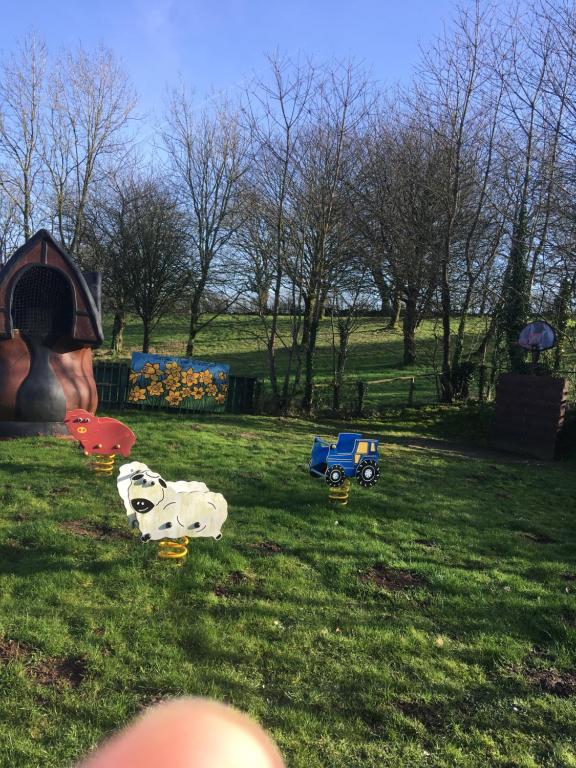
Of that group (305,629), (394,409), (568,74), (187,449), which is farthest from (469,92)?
(305,629)

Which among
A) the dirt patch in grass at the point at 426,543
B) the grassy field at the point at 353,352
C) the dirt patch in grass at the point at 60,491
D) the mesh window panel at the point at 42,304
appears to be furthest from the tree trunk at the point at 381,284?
the dirt patch in grass at the point at 60,491

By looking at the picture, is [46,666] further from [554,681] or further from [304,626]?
[554,681]

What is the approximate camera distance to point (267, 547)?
18.8ft

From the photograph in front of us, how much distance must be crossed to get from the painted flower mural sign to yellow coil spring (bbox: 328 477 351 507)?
32.9 ft

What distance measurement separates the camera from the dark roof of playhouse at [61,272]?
9.91 m

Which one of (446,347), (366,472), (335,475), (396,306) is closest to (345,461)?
(335,475)

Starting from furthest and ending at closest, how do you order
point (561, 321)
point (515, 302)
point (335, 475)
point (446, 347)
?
point (446, 347) → point (515, 302) → point (561, 321) → point (335, 475)

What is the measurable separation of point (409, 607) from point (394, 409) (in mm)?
12872

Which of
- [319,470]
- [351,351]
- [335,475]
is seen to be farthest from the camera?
[351,351]

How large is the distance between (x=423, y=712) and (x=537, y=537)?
4.70 m

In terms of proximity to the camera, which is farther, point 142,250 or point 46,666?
point 142,250

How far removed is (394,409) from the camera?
17.4m

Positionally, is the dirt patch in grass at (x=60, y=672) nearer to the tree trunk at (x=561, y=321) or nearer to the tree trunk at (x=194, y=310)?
the tree trunk at (x=561, y=321)

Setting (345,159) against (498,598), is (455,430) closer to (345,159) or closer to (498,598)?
(345,159)
